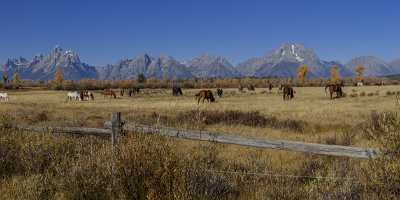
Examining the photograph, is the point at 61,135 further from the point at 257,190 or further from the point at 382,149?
the point at 382,149

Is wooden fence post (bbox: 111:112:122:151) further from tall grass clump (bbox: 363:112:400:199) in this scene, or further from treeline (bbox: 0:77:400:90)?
treeline (bbox: 0:77:400:90)

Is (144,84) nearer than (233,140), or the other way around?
(233,140)

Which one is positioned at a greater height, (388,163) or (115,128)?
Result: (115,128)

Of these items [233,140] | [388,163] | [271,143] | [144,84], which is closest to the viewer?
[388,163]

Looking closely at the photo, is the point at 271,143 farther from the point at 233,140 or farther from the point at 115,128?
the point at 115,128

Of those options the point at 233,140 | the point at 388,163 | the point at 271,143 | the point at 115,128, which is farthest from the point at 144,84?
the point at 388,163

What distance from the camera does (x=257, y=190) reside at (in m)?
8.01

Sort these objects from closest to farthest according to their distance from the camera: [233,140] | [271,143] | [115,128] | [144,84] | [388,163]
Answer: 1. [388,163]
2. [271,143]
3. [233,140]
4. [115,128]
5. [144,84]

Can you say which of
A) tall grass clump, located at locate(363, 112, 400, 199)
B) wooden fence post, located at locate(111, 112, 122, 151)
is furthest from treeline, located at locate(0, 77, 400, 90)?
tall grass clump, located at locate(363, 112, 400, 199)

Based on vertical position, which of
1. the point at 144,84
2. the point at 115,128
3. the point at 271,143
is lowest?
the point at 144,84

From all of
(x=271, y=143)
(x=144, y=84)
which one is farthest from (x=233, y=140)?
(x=144, y=84)

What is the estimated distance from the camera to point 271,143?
8531 mm

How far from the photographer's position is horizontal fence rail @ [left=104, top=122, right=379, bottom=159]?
7481mm

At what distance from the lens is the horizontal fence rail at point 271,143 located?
748cm
